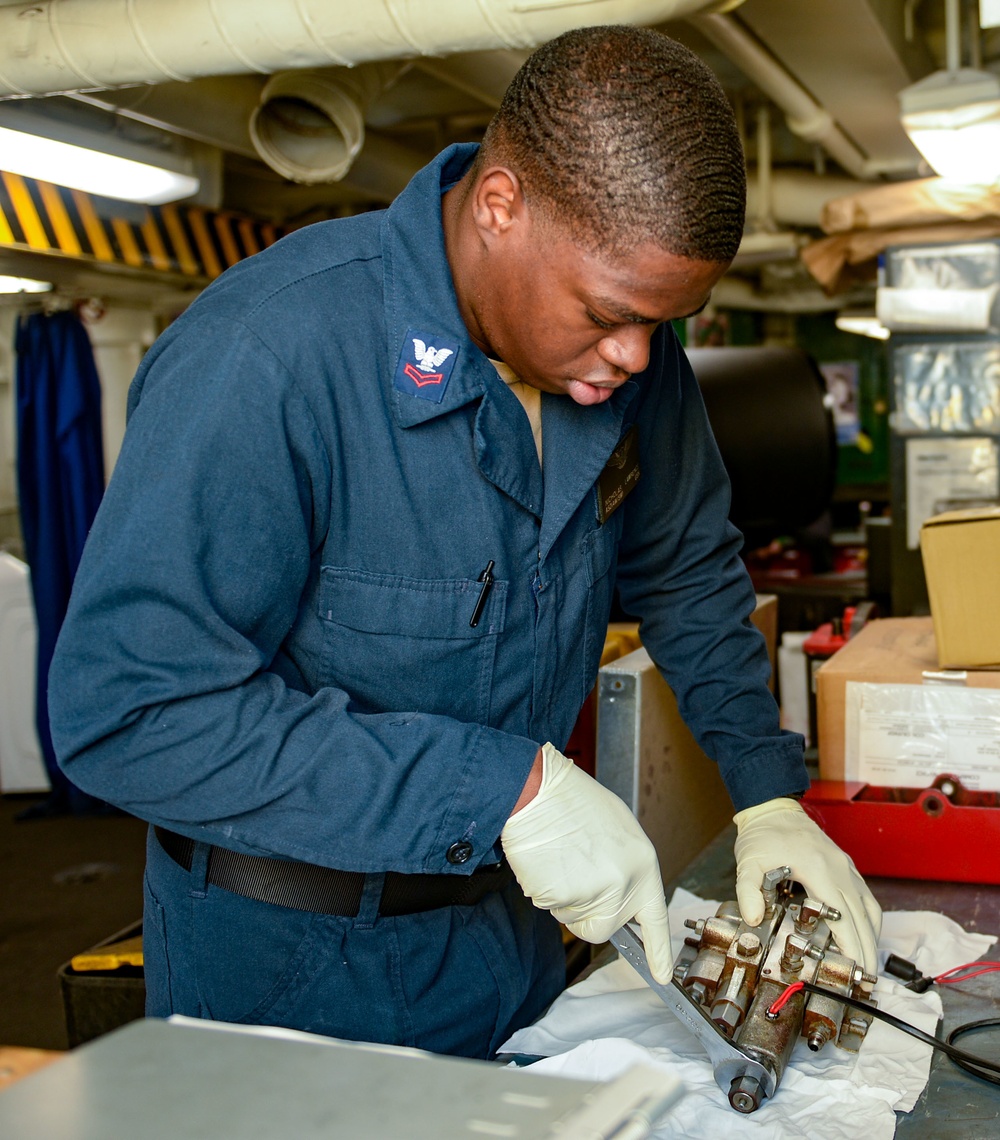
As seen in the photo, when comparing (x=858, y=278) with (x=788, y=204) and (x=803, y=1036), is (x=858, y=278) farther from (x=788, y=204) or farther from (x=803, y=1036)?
(x=803, y=1036)

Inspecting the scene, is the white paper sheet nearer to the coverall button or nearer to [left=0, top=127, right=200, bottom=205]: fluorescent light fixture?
the coverall button

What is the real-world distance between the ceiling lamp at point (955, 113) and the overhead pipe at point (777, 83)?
0.42 m

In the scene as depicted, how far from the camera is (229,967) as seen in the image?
116 centimetres

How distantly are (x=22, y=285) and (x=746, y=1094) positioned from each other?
13.1ft

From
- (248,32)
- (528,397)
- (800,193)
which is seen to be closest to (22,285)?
(248,32)

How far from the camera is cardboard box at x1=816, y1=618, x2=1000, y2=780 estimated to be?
1675mm

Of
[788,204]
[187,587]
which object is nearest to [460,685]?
[187,587]

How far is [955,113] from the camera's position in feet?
8.32

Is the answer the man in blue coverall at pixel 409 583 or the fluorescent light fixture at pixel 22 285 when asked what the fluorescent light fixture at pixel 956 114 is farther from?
the fluorescent light fixture at pixel 22 285

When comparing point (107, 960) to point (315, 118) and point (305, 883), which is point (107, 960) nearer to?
point (305, 883)

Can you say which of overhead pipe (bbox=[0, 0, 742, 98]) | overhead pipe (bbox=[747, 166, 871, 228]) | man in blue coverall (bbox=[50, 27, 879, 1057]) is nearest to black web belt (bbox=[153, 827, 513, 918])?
man in blue coverall (bbox=[50, 27, 879, 1057])

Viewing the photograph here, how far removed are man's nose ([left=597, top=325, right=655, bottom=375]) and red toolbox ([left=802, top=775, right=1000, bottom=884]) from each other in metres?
0.82

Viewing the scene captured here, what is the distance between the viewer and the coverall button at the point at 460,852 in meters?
1.06

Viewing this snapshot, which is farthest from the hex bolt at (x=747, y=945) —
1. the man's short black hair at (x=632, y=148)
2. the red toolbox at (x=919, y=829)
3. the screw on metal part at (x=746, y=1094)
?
the man's short black hair at (x=632, y=148)
